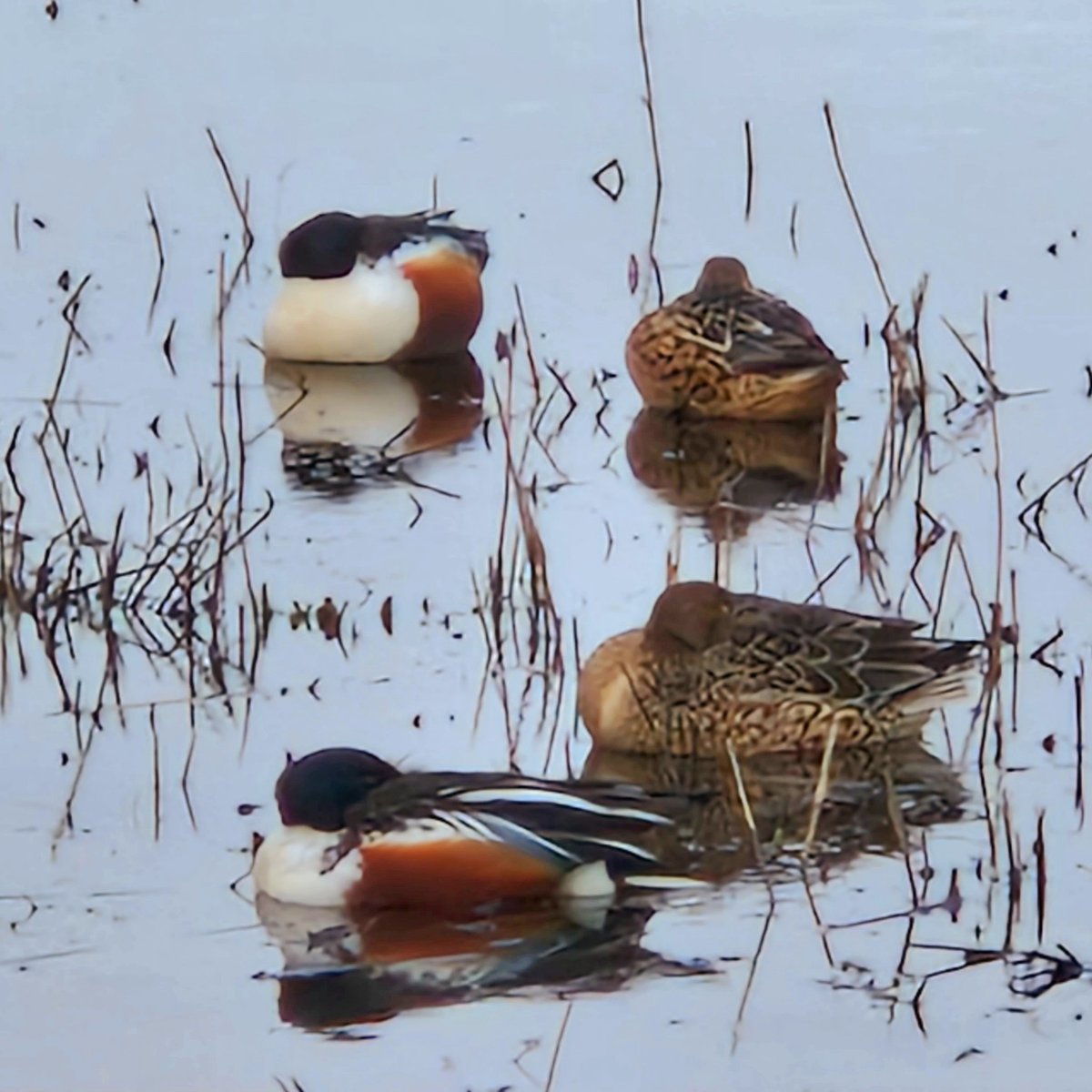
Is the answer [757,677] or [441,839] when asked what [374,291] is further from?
[441,839]

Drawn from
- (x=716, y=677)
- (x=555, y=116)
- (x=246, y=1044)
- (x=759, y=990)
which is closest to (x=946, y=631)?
(x=716, y=677)

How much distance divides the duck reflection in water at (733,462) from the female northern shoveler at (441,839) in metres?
0.79

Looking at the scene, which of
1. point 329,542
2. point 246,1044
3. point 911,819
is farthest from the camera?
point 329,542

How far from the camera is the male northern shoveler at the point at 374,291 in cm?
343

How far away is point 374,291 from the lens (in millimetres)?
3615

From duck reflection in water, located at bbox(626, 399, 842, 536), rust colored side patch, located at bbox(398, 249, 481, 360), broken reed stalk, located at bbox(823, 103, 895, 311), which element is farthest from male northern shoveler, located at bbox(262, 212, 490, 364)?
broken reed stalk, located at bbox(823, 103, 895, 311)

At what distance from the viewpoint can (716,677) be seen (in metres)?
2.46

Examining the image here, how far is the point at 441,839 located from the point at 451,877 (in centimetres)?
3

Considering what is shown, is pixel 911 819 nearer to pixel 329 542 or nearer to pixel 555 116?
pixel 329 542

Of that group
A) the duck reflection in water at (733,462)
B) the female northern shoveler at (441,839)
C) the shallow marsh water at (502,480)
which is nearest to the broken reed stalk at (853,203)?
the shallow marsh water at (502,480)

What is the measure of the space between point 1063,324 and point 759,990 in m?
1.45

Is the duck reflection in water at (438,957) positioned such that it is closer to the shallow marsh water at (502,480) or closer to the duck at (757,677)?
the shallow marsh water at (502,480)

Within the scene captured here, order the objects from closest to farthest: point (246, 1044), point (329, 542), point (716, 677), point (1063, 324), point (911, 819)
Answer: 1. point (246, 1044)
2. point (911, 819)
3. point (716, 677)
4. point (329, 542)
5. point (1063, 324)

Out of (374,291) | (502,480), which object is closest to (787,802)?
(502,480)
